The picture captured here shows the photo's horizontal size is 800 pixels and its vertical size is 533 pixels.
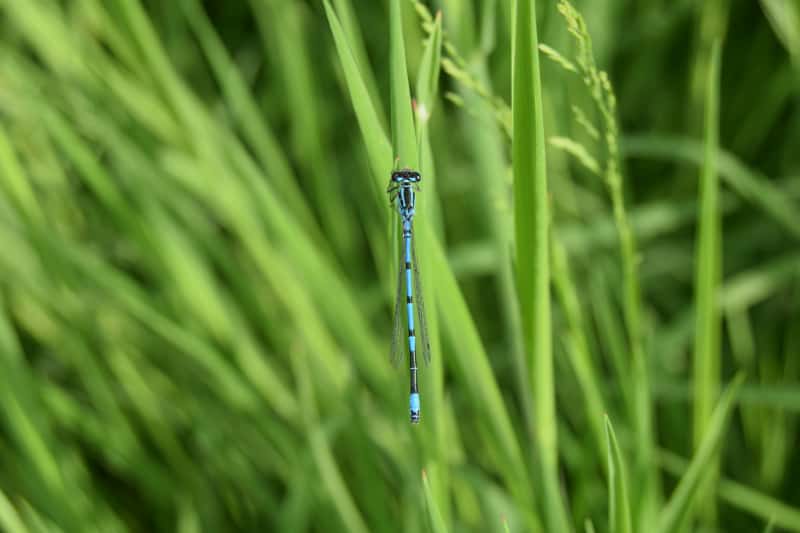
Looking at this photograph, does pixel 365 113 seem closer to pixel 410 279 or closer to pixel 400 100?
pixel 400 100

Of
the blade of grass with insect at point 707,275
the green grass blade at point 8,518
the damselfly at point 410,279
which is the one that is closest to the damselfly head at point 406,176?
the damselfly at point 410,279

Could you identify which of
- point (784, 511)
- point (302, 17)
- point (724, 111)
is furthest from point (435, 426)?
point (724, 111)

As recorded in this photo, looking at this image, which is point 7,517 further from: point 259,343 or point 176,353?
point 259,343

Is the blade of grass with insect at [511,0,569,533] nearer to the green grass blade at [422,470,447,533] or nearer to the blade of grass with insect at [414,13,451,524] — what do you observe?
the blade of grass with insect at [414,13,451,524]

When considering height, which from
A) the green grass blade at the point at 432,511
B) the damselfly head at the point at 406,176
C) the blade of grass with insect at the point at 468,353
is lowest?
the green grass blade at the point at 432,511

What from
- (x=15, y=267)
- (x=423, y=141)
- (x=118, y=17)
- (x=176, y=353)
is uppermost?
(x=118, y=17)

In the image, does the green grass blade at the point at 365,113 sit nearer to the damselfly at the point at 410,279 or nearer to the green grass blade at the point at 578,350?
the damselfly at the point at 410,279
